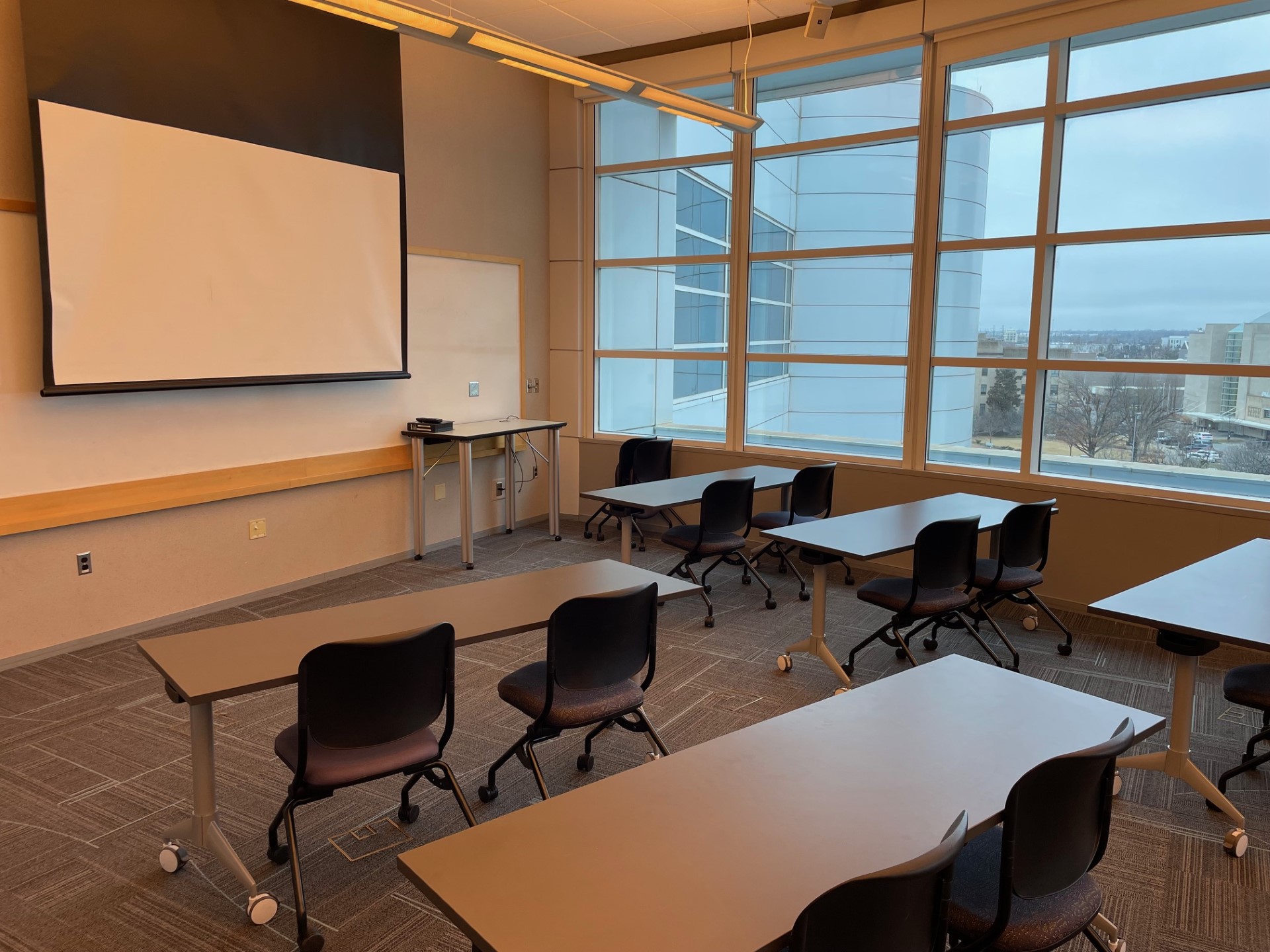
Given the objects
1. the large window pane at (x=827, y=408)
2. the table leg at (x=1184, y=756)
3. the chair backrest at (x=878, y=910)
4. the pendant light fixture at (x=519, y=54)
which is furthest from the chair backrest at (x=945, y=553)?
the pendant light fixture at (x=519, y=54)

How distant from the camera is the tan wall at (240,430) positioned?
14.5 ft

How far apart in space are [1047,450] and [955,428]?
633 millimetres

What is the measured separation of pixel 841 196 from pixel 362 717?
5.55 m

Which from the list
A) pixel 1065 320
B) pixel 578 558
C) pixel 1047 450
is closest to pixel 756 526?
pixel 578 558

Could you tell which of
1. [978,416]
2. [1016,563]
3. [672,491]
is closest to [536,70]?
Answer: [672,491]

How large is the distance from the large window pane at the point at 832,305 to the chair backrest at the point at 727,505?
1829 mm

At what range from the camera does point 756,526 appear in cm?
596

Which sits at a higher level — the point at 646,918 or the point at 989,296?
the point at 989,296

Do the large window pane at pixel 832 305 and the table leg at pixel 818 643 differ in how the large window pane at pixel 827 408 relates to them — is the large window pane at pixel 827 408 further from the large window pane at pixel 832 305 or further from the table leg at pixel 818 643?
the table leg at pixel 818 643

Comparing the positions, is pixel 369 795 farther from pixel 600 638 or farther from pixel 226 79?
pixel 226 79

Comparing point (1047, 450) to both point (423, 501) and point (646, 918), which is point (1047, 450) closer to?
point (423, 501)

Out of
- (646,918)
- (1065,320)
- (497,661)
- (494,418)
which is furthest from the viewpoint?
(494,418)

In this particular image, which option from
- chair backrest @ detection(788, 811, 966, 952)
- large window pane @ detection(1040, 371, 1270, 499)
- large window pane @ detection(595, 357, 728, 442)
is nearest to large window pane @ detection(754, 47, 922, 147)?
large window pane @ detection(595, 357, 728, 442)

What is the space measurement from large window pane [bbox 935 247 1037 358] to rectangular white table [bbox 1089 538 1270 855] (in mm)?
2649
